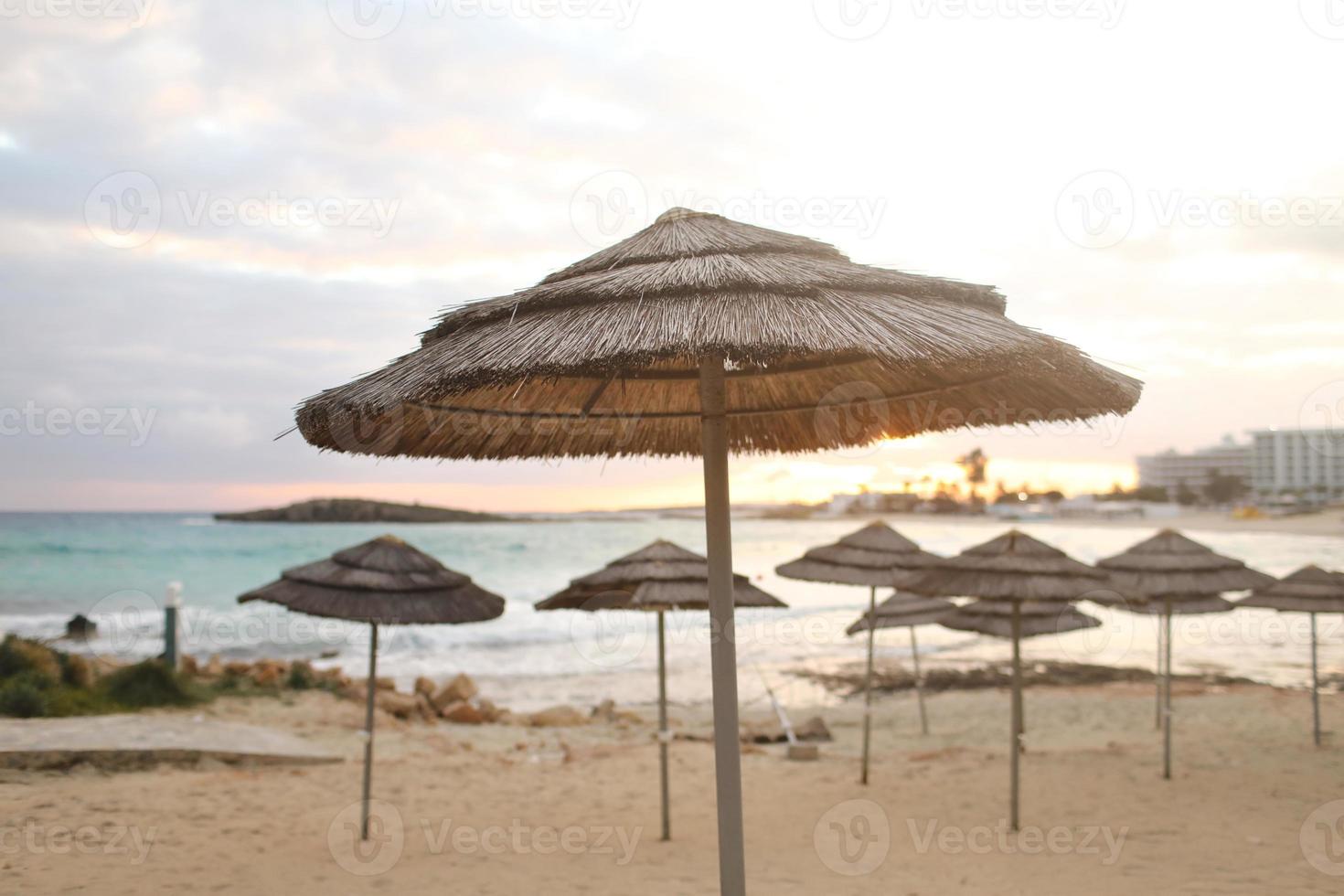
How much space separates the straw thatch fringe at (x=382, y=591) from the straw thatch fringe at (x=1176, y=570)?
18.2 feet

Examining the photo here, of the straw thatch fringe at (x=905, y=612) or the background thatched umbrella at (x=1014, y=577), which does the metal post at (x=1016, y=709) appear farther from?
the straw thatch fringe at (x=905, y=612)

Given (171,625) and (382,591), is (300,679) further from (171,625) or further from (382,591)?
(382,591)

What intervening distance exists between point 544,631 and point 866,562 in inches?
643

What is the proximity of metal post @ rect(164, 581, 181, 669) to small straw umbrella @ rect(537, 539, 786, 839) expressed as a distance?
23.0ft

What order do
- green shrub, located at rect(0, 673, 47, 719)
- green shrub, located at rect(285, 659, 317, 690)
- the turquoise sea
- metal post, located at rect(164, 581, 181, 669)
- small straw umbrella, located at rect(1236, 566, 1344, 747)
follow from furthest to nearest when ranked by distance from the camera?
1. the turquoise sea
2. green shrub, located at rect(285, 659, 317, 690)
3. metal post, located at rect(164, 581, 181, 669)
4. green shrub, located at rect(0, 673, 47, 719)
5. small straw umbrella, located at rect(1236, 566, 1344, 747)

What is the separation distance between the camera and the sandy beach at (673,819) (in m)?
5.55

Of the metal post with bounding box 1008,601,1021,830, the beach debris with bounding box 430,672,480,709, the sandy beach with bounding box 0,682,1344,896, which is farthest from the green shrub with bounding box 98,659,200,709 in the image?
the metal post with bounding box 1008,601,1021,830

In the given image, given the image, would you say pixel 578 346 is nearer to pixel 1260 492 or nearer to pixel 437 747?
pixel 437 747

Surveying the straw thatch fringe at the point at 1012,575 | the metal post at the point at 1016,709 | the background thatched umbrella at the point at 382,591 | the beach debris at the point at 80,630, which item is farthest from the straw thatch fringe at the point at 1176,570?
the beach debris at the point at 80,630

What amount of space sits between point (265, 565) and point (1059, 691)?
35.9 metres

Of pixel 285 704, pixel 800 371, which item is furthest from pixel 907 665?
pixel 800 371

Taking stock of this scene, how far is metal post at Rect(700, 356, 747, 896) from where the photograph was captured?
309cm

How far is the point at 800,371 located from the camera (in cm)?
402

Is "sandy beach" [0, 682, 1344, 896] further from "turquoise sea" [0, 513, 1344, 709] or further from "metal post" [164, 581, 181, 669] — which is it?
"turquoise sea" [0, 513, 1344, 709]
